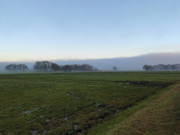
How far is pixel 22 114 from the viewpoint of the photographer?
13.8m

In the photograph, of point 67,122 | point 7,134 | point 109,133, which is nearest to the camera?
point 109,133

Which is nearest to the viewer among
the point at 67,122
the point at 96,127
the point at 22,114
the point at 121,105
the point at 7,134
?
the point at 7,134

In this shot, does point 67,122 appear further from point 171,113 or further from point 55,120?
point 171,113

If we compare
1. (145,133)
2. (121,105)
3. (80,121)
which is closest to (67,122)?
(80,121)

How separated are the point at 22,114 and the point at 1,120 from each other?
198 centimetres

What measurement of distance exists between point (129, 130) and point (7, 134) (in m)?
8.45

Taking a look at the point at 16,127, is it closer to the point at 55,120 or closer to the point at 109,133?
the point at 55,120

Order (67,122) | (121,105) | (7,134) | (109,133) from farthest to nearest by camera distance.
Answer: (121,105) → (67,122) → (7,134) → (109,133)

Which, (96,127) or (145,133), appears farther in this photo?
(96,127)

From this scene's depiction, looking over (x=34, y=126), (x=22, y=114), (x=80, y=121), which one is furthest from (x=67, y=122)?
(x=22, y=114)

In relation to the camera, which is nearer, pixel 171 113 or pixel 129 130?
pixel 129 130

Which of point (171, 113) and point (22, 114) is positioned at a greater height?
point (171, 113)

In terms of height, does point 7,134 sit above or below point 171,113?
below

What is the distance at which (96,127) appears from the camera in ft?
35.2
